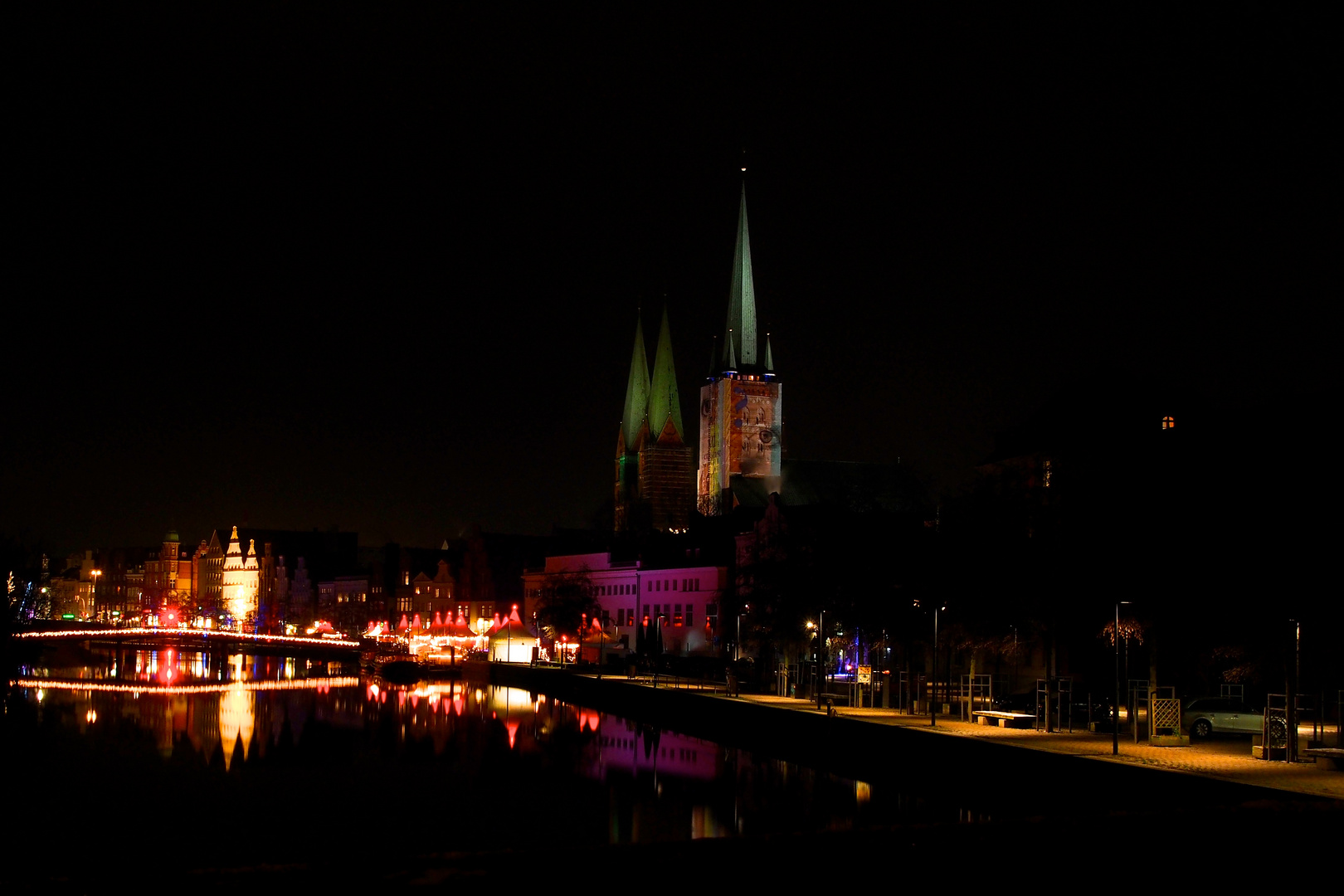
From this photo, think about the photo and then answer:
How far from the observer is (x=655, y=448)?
176m

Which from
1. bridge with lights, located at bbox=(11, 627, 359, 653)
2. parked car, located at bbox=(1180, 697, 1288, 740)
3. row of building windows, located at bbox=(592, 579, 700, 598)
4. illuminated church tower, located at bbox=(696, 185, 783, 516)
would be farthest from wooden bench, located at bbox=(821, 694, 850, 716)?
illuminated church tower, located at bbox=(696, 185, 783, 516)

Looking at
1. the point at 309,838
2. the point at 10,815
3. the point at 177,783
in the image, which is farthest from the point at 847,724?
the point at 10,815

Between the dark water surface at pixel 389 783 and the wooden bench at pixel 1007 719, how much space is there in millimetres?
4080

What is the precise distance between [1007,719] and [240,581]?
538 ft

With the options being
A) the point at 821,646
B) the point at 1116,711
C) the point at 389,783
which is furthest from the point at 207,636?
the point at 1116,711

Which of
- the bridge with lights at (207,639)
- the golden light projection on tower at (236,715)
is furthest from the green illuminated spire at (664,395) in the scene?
the golden light projection on tower at (236,715)

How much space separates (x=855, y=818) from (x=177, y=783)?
17.4 meters

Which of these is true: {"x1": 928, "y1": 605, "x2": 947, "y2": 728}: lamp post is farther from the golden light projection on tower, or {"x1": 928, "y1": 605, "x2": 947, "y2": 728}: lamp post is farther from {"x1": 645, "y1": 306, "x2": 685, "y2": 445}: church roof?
{"x1": 645, "y1": 306, "x2": 685, "y2": 445}: church roof

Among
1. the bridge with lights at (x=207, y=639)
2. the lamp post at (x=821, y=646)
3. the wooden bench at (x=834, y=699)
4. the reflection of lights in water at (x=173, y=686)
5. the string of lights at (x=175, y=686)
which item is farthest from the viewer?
the bridge with lights at (x=207, y=639)

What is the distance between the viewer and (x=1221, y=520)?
32688 mm

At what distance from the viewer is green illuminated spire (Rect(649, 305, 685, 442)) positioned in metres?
176

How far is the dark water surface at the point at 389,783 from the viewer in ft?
98.3

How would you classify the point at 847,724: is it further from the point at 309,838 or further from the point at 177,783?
the point at 177,783

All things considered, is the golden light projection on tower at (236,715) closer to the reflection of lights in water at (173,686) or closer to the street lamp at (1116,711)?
the reflection of lights in water at (173,686)
